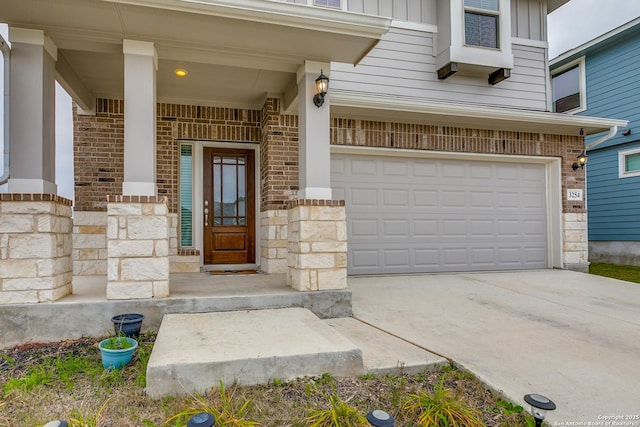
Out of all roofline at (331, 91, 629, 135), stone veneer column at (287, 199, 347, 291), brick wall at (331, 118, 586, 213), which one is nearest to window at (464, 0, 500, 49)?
roofline at (331, 91, 629, 135)

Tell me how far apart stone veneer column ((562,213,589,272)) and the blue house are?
242 cm

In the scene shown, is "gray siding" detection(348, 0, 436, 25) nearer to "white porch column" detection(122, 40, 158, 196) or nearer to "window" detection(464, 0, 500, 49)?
"window" detection(464, 0, 500, 49)

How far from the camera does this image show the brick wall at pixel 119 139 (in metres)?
5.47

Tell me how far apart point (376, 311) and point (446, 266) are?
2872 millimetres

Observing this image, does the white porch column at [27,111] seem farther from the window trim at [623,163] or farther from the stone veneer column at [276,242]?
the window trim at [623,163]

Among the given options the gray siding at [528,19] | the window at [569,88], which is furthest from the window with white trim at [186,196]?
the window at [569,88]

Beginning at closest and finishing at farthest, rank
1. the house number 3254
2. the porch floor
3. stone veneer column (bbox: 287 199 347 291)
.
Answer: the porch floor
stone veneer column (bbox: 287 199 347 291)
the house number 3254

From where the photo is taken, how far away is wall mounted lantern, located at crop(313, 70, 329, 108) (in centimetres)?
402

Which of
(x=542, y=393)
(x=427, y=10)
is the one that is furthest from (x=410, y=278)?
(x=427, y=10)

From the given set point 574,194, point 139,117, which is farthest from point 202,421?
point 574,194

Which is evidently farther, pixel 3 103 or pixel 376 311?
pixel 376 311

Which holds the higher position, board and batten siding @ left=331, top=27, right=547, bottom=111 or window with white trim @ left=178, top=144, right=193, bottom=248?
board and batten siding @ left=331, top=27, right=547, bottom=111

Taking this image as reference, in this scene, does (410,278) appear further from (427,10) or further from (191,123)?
(427,10)

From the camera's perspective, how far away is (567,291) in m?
5.28
